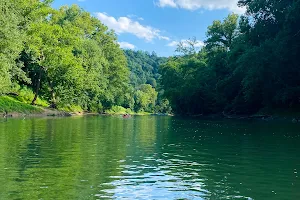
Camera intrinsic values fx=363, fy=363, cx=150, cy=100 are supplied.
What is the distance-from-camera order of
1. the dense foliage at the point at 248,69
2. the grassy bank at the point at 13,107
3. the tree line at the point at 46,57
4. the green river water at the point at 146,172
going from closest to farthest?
1. the green river water at the point at 146,172
2. the tree line at the point at 46,57
3. the dense foliage at the point at 248,69
4. the grassy bank at the point at 13,107

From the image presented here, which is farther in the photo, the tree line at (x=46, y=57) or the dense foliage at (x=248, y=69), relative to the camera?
the dense foliage at (x=248, y=69)

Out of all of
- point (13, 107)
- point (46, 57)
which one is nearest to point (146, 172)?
point (13, 107)

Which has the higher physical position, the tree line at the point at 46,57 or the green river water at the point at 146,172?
the tree line at the point at 46,57

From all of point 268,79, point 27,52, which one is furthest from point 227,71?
point 27,52

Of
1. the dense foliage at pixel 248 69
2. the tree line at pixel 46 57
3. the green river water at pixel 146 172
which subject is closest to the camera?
the green river water at pixel 146 172

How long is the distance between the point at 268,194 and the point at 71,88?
65.7 metres

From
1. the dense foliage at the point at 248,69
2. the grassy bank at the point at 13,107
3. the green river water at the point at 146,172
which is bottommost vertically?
the green river water at the point at 146,172

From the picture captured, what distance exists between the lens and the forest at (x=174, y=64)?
49000mm

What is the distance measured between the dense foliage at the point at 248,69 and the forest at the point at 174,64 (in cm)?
15

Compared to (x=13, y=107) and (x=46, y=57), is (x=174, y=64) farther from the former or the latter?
(x=13, y=107)

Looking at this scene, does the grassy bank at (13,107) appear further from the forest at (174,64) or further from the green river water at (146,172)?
the green river water at (146,172)

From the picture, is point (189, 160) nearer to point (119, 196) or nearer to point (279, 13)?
point (119, 196)

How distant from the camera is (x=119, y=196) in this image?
30.6 ft

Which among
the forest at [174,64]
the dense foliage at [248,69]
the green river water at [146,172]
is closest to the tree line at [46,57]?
the forest at [174,64]
